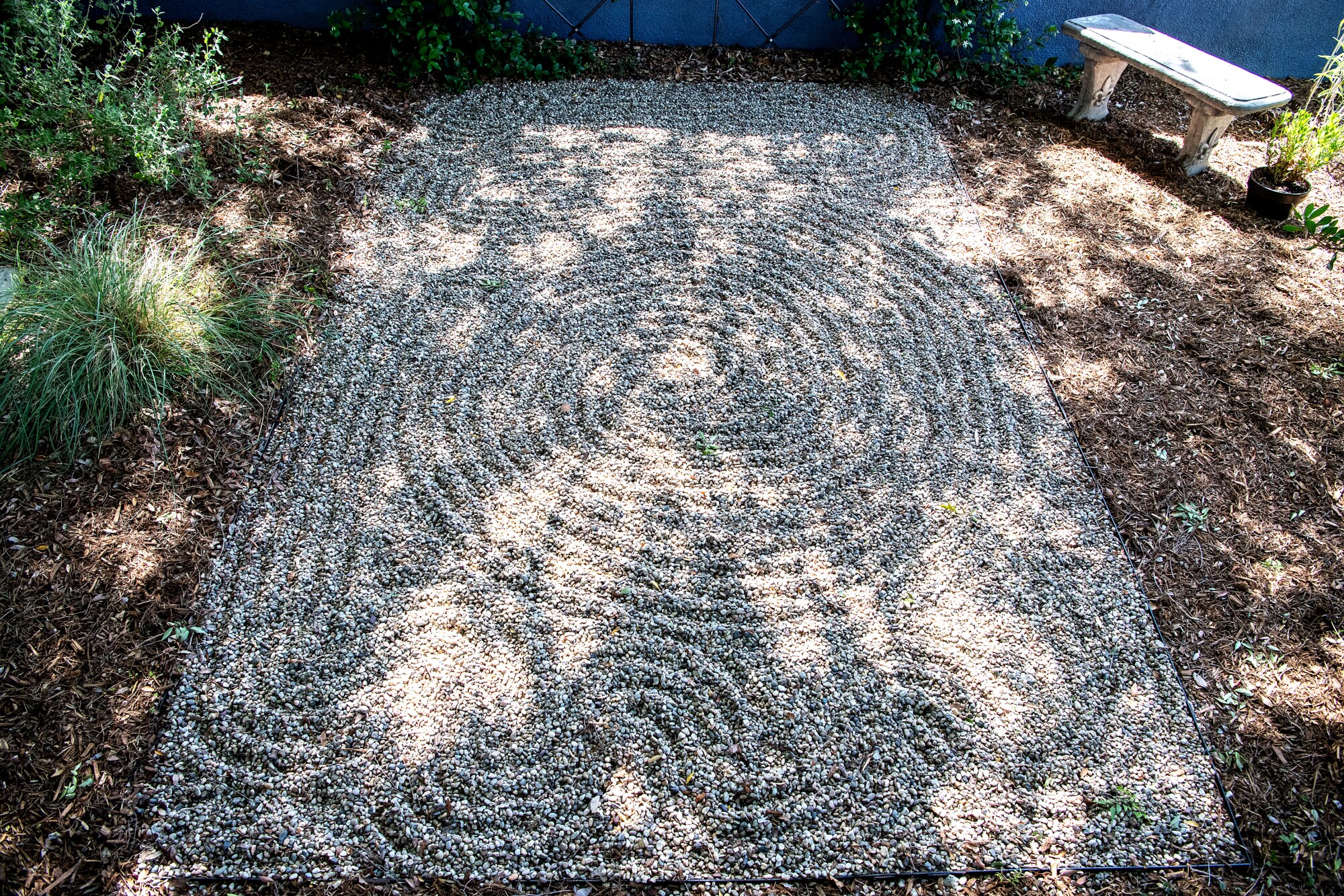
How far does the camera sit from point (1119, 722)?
7.52 feet

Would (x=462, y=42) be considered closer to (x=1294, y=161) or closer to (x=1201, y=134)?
→ (x=1201, y=134)

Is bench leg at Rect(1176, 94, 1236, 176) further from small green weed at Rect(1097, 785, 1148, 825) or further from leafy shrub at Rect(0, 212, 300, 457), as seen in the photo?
leafy shrub at Rect(0, 212, 300, 457)

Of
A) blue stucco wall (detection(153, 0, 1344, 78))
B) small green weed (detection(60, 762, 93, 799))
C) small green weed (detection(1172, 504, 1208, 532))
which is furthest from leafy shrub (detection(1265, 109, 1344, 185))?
small green weed (detection(60, 762, 93, 799))

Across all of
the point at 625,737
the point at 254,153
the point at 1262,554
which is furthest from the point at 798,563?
the point at 254,153

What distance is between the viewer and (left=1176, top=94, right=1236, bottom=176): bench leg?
14.3 ft

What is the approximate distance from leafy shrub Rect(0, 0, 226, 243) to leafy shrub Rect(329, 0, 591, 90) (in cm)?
117

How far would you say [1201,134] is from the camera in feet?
14.5

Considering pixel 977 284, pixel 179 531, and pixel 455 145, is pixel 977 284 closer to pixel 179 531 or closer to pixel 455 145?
pixel 455 145

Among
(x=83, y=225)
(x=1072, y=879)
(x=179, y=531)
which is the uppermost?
(x=83, y=225)

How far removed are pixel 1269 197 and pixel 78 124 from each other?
5.87m

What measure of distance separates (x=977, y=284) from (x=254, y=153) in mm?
3534

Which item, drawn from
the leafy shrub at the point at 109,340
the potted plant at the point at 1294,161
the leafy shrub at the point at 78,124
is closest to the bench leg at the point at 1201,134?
the potted plant at the point at 1294,161

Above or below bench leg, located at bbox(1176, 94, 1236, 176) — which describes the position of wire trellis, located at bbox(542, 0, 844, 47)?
above

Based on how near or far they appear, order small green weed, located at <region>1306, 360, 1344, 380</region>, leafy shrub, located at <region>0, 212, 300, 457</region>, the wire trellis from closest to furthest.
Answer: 1. leafy shrub, located at <region>0, 212, 300, 457</region>
2. small green weed, located at <region>1306, 360, 1344, 380</region>
3. the wire trellis
